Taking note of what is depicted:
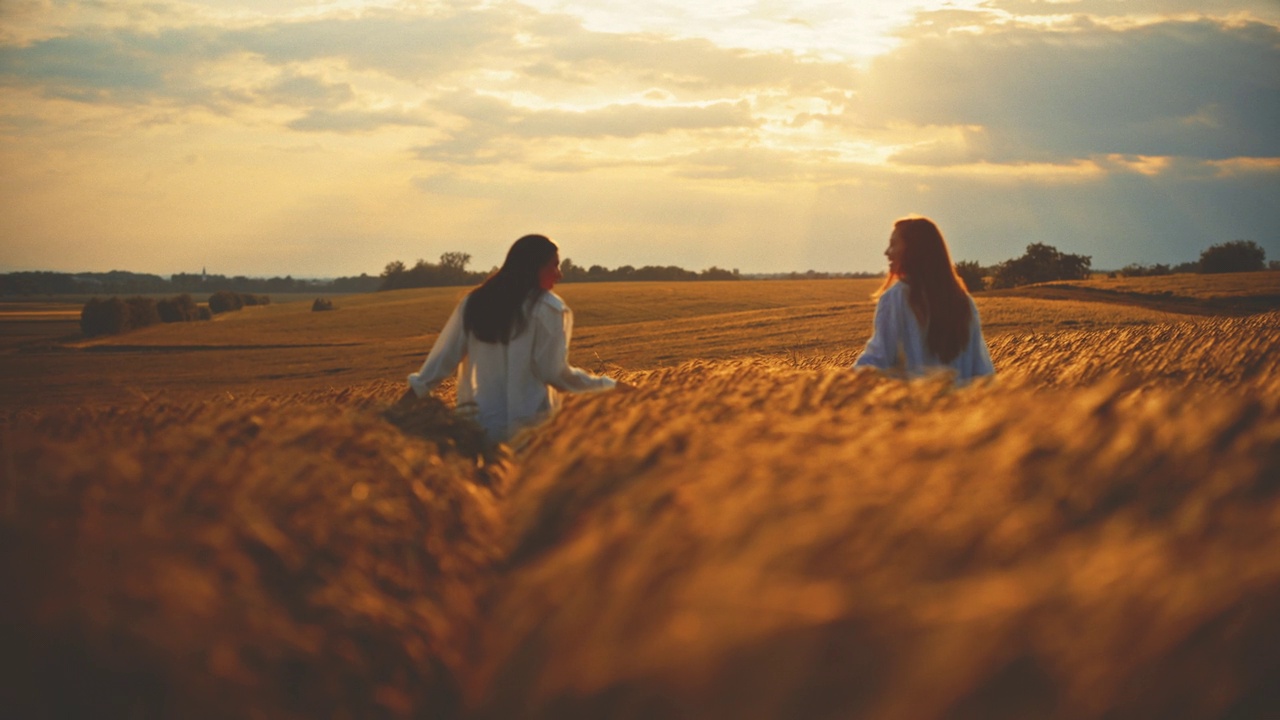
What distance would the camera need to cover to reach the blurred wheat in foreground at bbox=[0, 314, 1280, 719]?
127cm

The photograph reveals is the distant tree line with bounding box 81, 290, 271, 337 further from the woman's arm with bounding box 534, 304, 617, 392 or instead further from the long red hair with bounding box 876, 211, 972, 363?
the long red hair with bounding box 876, 211, 972, 363

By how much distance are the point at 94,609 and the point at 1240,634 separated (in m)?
1.81

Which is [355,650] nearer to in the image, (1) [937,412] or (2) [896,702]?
(2) [896,702]

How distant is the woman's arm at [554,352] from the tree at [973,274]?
240 feet

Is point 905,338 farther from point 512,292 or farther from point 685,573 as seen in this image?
point 685,573

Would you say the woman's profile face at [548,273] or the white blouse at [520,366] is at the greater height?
the woman's profile face at [548,273]

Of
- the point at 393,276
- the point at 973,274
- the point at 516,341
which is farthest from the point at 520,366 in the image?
the point at 393,276

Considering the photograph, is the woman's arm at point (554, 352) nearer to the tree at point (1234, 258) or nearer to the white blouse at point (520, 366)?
the white blouse at point (520, 366)

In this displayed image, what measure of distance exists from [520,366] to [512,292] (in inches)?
17.9

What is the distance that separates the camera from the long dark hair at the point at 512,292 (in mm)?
5668

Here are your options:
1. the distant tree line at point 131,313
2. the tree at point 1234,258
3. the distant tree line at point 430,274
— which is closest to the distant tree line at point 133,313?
the distant tree line at point 131,313

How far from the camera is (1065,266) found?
86.9 m

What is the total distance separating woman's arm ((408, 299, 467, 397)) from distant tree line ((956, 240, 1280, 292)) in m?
79.7

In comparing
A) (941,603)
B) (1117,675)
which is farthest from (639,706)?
(1117,675)
